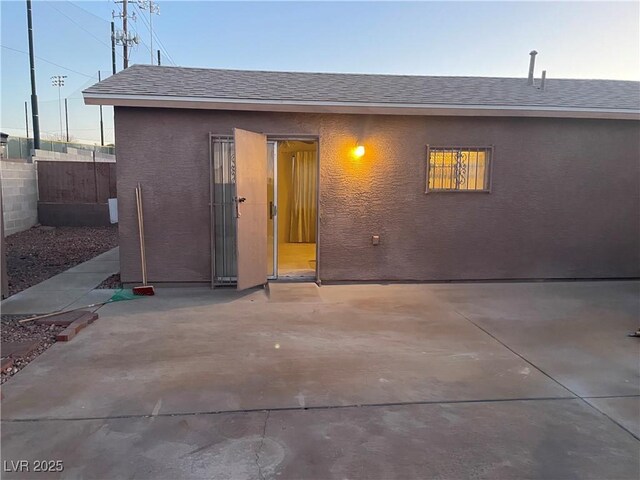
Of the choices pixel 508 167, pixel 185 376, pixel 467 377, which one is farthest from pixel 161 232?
pixel 508 167

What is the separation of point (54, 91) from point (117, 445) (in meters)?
40.4

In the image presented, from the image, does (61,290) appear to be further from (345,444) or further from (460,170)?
(460,170)

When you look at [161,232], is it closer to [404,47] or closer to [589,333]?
[589,333]

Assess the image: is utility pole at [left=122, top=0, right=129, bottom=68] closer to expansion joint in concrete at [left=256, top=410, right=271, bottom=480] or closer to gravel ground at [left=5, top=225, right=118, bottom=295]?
gravel ground at [left=5, top=225, right=118, bottom=295]

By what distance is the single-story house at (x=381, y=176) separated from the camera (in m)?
6.66

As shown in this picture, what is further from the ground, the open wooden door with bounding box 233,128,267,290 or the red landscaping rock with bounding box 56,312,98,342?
the open wooden door with bounding box 233,128,267,290

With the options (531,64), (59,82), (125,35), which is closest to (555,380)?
(531,64)

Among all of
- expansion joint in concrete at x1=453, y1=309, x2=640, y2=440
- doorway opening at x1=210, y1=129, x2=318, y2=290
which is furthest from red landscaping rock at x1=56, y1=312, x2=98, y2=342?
expansion joint in concrete at x1=453, y1=309, x2=640, y2=440

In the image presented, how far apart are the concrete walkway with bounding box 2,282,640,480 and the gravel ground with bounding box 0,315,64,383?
12cm

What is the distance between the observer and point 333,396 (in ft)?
11.3

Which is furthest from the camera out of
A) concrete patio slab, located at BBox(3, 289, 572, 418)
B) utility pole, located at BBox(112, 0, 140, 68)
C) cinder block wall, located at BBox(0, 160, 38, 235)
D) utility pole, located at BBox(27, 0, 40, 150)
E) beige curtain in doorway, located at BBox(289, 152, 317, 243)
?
utility pole, located at BBox(112, 0, 140, 68)

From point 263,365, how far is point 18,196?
11957mm

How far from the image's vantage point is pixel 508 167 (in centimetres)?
741

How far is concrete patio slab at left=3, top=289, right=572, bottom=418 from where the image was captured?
340 centimetres
